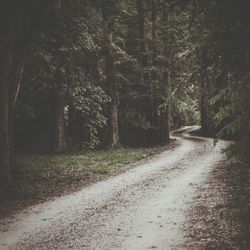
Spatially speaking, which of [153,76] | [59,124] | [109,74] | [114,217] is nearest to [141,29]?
[153,76]

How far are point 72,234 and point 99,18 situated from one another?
64.2 ft

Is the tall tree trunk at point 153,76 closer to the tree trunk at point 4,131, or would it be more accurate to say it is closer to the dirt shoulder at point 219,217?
the tree trunk at point 4,131

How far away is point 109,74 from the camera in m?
28.4

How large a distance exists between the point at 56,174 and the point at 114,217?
7637 millimetres

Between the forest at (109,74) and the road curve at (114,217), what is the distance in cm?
225

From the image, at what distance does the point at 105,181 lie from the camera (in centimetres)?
1561

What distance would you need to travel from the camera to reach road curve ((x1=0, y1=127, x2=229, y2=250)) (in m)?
8.34

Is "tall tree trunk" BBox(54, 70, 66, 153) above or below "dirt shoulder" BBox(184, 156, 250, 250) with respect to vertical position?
above

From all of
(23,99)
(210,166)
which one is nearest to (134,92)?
(23,99)

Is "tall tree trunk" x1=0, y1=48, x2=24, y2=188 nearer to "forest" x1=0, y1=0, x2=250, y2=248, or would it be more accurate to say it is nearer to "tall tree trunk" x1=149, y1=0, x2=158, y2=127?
"forest" x1=0, y1=0, x2=250, y2=248

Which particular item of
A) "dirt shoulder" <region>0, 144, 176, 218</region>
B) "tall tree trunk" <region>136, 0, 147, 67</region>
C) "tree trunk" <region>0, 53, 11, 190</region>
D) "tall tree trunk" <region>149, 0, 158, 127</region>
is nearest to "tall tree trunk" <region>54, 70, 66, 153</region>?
"dirt shoulder" <region>0, 144, 176, 218</region>

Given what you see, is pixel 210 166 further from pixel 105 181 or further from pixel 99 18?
pixel 99 18

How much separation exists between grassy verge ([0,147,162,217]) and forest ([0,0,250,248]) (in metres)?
0.16

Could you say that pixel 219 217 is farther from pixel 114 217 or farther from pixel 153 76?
pixel 153 76
